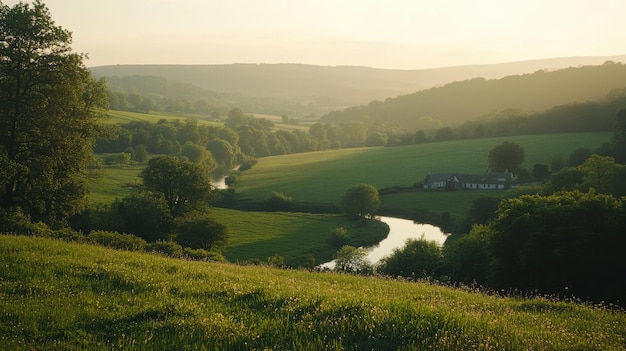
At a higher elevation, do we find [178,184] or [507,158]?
[178,184]

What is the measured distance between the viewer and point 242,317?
33.5 feet

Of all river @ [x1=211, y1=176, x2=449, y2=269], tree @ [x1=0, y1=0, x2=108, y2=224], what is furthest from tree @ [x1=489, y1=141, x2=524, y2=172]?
tree @ [x1=0, y1=0, x2=108, y2=224]

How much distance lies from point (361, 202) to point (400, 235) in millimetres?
9069

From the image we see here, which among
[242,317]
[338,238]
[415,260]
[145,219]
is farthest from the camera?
[338,238]

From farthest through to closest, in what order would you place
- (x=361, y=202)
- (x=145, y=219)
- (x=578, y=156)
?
(x=578, y=156), (x=361, y=202), (x=145, y=219)

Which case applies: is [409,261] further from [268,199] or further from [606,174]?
[268,199]

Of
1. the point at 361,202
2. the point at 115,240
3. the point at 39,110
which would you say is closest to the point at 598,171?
the point at 361,202

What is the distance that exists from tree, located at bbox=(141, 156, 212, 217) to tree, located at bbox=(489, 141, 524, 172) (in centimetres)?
6831

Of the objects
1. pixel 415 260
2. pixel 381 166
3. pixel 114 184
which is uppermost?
pixel 114 184

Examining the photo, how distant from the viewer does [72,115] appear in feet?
98.0

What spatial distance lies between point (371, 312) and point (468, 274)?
31.0m

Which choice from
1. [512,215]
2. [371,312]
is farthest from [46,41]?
[512,215]

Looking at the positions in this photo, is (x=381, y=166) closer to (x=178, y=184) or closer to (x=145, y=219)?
(x=178, y=184)

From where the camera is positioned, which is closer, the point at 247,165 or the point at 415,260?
the point at 415,260
